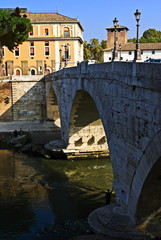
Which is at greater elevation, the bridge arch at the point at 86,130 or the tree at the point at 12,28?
the tree at the point at 12,28

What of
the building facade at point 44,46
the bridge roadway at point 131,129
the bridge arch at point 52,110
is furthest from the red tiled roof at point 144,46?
the bridge roadway at point 131,129

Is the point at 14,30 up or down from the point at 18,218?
up

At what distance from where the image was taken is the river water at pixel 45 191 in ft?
47.8

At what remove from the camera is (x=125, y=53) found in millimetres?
37250

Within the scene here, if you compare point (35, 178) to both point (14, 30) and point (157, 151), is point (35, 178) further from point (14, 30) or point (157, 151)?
point (14, 30)

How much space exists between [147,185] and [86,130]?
14138mm

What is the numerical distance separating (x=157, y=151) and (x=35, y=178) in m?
12.9

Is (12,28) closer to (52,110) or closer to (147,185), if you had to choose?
(52,110)

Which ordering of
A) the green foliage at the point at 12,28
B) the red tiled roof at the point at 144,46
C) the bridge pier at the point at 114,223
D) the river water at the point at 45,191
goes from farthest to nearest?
1. the green foliage at the point at 12,28
2. the red tiled roof at the point at 144,46
3. the river water at the point at 45,191
4. the bridge pier at the point at 114,223

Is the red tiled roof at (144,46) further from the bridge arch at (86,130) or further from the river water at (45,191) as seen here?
the river water at (45,191)

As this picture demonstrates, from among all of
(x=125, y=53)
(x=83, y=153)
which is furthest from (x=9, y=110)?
(x=83, y=153)

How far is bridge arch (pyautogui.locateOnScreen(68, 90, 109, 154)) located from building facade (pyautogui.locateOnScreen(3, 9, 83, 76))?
96.8 feet

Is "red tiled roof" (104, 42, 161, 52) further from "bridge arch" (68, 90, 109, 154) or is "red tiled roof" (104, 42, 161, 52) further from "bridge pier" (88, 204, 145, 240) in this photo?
"bridge pier" (88, 204, 145, 240)

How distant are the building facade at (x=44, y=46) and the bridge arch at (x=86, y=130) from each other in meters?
29.5
